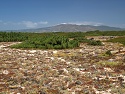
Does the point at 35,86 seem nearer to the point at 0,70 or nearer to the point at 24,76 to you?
the point at 24,76

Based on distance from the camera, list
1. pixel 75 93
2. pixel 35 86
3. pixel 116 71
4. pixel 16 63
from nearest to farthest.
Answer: pixel 75 93 < pixel 35 86 < pixel 116 71 < pixel 16 63

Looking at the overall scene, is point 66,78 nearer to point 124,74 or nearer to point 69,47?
point 124,74

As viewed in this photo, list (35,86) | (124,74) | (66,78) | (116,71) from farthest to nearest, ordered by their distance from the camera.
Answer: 1. (116,71)
2. (124,74)
3. (66,78)
4. (35,86)

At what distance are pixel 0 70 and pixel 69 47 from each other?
15865 millimetres

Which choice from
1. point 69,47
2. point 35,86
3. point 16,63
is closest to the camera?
point 35,86

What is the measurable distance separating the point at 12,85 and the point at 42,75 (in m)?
2.59

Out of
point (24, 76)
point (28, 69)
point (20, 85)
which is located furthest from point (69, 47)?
point (20, 85)

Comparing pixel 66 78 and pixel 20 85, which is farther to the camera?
pixel 66 78

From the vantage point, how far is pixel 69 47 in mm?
31391

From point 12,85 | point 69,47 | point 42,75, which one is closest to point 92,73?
point 42,75

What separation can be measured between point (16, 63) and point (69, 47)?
13.1 metres

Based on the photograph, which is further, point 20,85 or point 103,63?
point 103,63

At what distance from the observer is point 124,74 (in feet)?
50.1

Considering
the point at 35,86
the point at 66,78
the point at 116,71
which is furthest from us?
the point at 116,71
